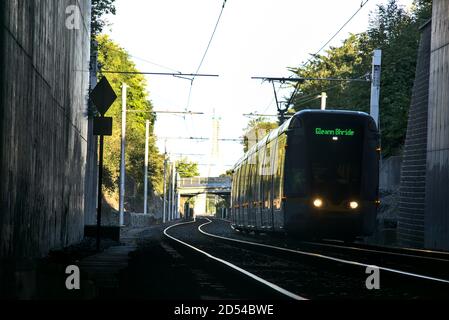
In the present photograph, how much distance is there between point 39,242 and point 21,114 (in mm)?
3002

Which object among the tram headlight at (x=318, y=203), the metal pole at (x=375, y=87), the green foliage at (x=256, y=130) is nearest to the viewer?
the tram headlight at (x=318, y=203)

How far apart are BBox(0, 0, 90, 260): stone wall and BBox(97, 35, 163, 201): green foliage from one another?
4786 centimetres

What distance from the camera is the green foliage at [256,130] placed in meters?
115

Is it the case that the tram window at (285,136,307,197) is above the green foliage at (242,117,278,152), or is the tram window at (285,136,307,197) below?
below

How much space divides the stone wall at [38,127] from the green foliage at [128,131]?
4786 cm

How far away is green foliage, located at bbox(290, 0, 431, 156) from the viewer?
182 ft

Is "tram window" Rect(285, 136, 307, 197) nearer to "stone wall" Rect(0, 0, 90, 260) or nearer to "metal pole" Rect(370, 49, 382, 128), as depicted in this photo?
"stone wall" Rect(0, 0, 90, 260)

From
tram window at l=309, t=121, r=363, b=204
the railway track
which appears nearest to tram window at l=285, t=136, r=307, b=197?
tram window at l=309, t=121, r=363, b=204

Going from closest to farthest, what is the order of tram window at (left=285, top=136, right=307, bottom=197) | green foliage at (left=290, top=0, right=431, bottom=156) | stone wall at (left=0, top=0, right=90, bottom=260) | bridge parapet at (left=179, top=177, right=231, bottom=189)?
stone wall at (left=0, top=0, right=90, bottom=260)
tram window at (left=285, top=136, right=307, bottom=197)
green foliage at (left=290, top=0, right=431, bottom=156)
bridge parapet at (left=179, top=177, right=231, bottom=189)

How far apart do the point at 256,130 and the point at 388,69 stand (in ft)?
199

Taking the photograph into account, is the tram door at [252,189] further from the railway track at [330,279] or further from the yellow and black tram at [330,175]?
the railway track at [330,279]

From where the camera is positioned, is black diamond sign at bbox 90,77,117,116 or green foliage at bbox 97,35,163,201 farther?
green foliage at bbox 97,35,163,201

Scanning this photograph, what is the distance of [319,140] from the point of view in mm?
22594
